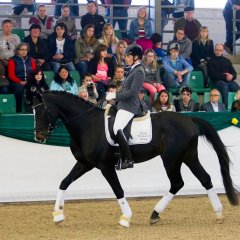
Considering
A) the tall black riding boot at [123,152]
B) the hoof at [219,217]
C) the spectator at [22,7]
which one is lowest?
the hoof at [219,217]

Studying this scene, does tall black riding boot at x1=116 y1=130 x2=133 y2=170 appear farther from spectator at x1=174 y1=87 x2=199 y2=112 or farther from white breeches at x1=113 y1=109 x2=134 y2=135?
spectator at x1=174 y1=87 x2=199 y2=112

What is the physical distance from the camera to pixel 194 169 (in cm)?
998

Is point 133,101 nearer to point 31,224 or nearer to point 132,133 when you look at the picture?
point 132,133

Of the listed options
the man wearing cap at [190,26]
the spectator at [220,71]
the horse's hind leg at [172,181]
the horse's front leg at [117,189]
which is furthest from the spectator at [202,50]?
the horse's front leg at [117,189]

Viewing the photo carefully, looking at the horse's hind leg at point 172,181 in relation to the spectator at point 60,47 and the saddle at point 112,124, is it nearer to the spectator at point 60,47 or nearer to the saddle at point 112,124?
the saddle at point 112,124

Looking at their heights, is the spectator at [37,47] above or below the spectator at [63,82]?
above

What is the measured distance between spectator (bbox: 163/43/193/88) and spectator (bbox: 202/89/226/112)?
190cm


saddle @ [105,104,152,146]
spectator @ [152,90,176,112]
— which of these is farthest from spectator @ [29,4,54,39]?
saddle @ [105,104,152,146]

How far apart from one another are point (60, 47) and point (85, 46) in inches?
20.6

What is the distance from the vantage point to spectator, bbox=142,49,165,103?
14586 mm

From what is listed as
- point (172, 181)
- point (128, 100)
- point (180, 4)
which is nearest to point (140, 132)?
point (128, 100)

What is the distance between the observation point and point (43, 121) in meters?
9.66

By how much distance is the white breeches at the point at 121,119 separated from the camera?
9.65m

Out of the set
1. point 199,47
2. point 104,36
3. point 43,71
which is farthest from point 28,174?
point 199,47
